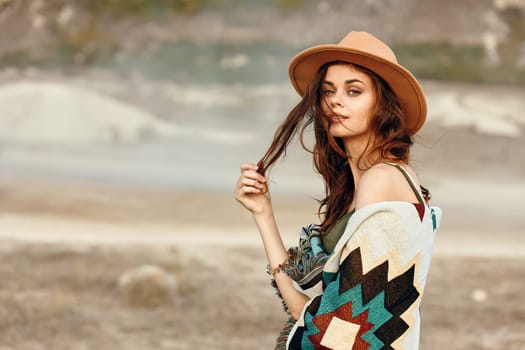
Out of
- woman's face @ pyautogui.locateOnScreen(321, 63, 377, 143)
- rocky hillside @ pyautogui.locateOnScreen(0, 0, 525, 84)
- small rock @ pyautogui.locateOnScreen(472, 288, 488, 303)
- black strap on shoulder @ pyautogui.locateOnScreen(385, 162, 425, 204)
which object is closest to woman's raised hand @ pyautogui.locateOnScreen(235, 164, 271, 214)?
woman's face @ pyautogui.locateOnScreen(321, 63, 377, 143)

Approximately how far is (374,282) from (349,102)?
1.26ft

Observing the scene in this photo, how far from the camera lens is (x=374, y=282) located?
1456 mm

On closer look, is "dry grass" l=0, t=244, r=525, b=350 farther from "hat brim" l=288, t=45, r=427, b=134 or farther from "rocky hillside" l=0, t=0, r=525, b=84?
"rocky hillside" l=0, t=0, r=525, b=84

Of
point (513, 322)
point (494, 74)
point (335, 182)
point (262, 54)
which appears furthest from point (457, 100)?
point (335, 182)

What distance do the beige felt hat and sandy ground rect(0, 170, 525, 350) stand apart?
3071 mm

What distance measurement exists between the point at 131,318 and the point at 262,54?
8.73 metres

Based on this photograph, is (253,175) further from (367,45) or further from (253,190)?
(367,45)

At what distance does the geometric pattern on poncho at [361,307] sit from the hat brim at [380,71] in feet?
1.25

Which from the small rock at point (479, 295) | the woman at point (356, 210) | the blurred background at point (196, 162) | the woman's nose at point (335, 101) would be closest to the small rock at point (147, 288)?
the blurred background at point (196, 162)

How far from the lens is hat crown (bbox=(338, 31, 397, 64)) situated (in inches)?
62.6

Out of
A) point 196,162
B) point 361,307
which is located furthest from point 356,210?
point 196,162

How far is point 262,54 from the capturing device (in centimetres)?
1312

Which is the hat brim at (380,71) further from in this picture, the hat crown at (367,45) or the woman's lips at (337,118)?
the woman's lips at (337,118)

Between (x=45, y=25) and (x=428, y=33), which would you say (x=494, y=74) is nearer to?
(x=428, y=33)
